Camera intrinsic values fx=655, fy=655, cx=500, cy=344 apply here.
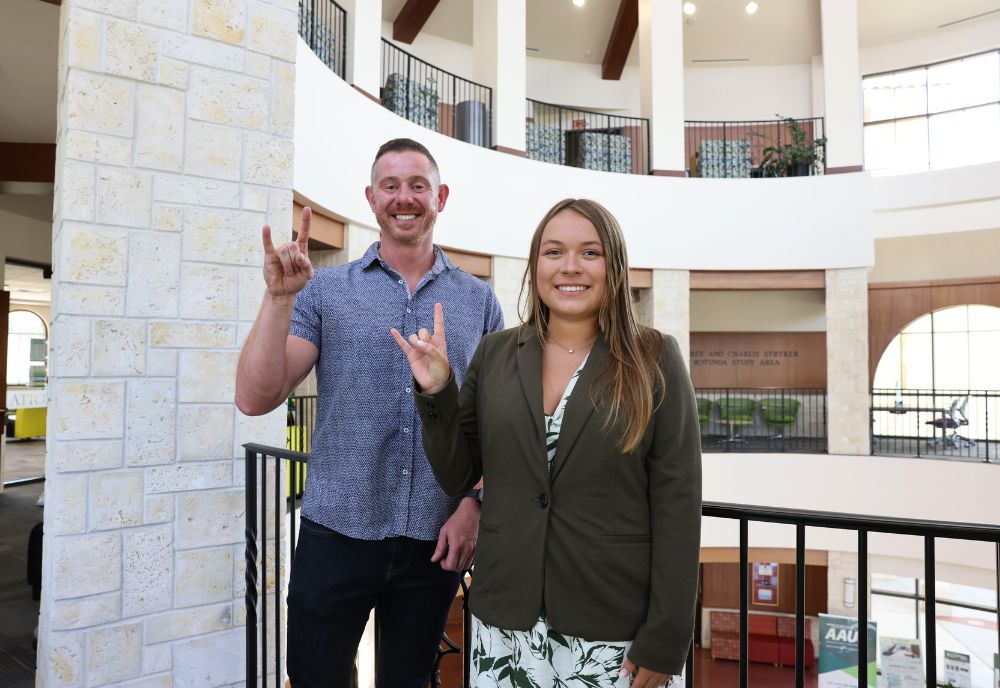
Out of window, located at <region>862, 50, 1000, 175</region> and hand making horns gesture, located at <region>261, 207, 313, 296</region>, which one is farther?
window, located at <region>862, 50, 1000, 175</region>

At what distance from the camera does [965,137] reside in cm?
1148

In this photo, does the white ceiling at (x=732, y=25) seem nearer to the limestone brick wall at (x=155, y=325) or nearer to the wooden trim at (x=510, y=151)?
the wooden trim at (x=510, y=151)

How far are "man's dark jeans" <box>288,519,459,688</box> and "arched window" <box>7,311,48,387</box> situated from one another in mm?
18410

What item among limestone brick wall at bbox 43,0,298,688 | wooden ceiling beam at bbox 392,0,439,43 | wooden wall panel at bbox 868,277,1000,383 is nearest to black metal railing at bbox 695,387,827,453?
wooden wall panel at bbox 868,277,1000,383

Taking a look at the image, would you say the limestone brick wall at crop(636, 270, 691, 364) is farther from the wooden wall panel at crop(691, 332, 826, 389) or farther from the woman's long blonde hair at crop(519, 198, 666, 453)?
the woman's long blonde hair at crop(519, 198, 666, 453)

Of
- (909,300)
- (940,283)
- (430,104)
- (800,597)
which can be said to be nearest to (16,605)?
(800,597)

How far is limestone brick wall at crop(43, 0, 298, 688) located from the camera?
208 cm

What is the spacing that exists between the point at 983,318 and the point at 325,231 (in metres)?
11.0

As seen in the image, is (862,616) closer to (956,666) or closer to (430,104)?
(430,104)

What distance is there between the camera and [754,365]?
12.0 meters

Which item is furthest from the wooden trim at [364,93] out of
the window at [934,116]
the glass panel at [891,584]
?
the glass panel at [891,584]

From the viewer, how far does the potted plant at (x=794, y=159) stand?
10.0 m

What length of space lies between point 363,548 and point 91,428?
4.09 feet

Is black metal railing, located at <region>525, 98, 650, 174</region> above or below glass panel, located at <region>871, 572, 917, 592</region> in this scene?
above
